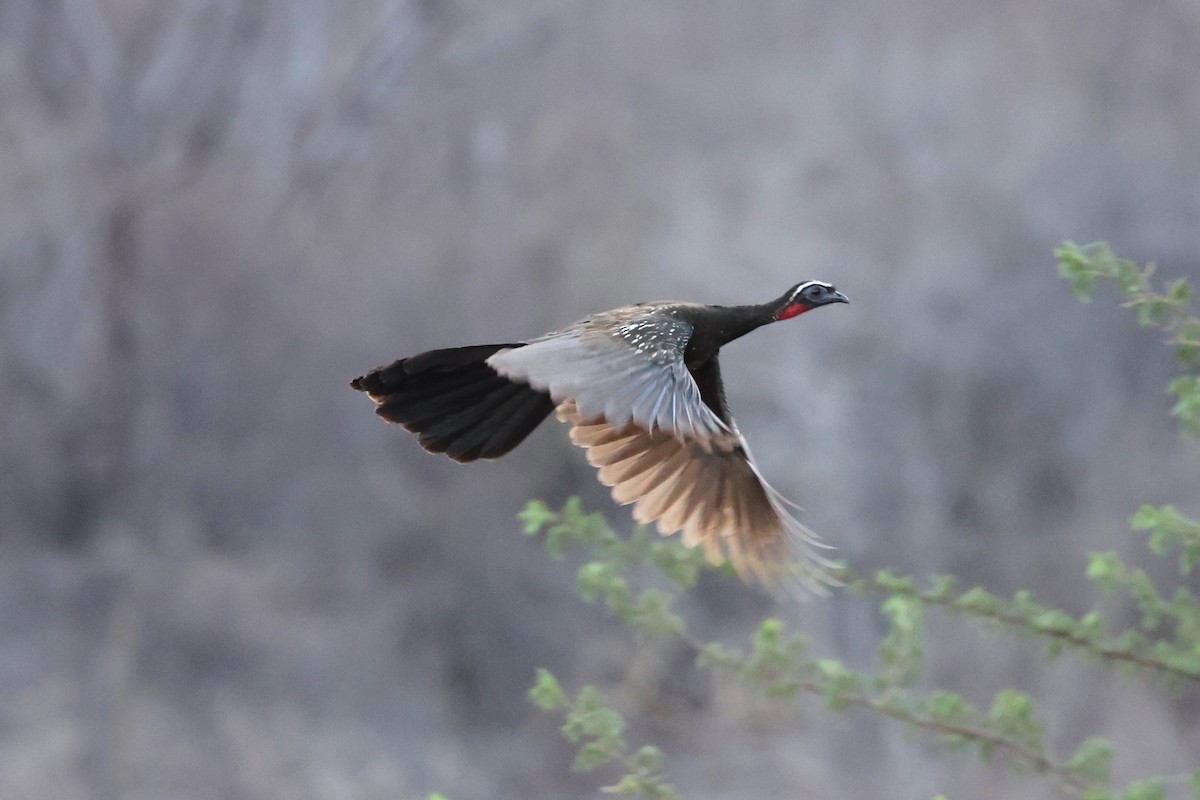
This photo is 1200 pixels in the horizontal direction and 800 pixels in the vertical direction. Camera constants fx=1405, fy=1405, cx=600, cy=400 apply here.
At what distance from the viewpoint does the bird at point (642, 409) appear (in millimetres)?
1594

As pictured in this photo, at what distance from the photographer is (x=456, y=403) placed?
188 cm

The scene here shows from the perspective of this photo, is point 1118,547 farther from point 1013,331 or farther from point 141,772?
point 141,772

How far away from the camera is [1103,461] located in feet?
15.2

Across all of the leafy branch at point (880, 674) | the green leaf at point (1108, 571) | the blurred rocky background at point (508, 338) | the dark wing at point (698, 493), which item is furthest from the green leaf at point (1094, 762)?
the blurred rocky background at point (508, 338)

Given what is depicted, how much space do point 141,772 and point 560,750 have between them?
1.39 m

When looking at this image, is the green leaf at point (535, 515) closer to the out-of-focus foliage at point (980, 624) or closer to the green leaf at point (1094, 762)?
the out-of-focus foliage at point (980, 624)

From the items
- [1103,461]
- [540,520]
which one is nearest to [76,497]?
[540,520]

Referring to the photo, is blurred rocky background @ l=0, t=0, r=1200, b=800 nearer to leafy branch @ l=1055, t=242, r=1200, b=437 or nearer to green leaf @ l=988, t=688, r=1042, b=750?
green leaf @ l=988, t=688, r=1042, b=750

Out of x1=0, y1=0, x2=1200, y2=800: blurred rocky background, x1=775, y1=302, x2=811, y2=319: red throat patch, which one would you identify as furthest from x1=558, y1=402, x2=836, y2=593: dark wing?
x1=0, y1=0, x2=1200, y2=800: blurred rocky background

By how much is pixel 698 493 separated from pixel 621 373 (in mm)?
491

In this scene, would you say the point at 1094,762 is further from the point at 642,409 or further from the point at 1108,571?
the point at 642,409

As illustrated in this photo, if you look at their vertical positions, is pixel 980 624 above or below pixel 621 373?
below

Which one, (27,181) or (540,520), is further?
(27,181)

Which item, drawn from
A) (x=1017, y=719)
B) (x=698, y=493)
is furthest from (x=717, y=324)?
(x=1017, y=719)
